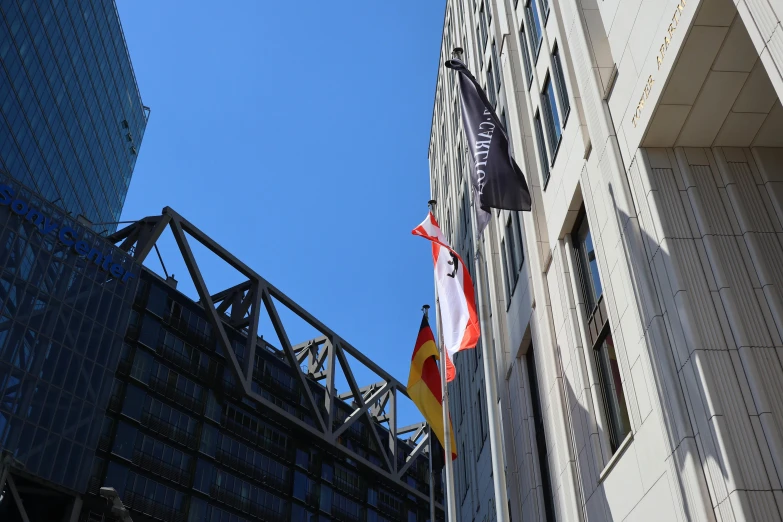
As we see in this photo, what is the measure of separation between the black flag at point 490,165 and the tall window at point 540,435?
263 inches

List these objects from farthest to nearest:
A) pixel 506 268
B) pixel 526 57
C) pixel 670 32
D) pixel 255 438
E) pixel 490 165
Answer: pixel 255 438 < pixel 506 268 < pixel 526 57 < pixel 490 165 < pixel 670 32

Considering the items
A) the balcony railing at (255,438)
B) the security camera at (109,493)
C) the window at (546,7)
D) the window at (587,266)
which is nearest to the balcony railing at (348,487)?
the balcony railing at (255,438)

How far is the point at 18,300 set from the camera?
174 ft

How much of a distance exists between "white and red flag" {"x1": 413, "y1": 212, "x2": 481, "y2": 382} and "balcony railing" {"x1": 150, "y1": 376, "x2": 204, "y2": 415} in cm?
5510

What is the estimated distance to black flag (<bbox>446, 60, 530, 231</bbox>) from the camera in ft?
57.6

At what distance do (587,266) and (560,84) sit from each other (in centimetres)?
536

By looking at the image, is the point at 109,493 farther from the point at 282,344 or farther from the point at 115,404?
the point at 282,344

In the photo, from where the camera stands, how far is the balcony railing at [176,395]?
229 ft

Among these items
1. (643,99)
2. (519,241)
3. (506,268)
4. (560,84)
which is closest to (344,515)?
(506,268)

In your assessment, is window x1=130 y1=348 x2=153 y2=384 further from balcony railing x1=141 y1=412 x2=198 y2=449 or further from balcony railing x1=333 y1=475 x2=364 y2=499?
balcony railing x1=333 y1=475 x2=364 y2=499

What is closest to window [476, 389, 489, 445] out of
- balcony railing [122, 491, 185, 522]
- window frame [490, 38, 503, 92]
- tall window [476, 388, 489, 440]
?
tall window [476, 388, 489, 440]

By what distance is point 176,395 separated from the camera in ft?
235

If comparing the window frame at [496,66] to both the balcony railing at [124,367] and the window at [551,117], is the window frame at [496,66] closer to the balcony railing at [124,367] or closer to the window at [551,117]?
the window at [551,117]

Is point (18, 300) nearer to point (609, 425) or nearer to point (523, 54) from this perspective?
point (523, 54)
